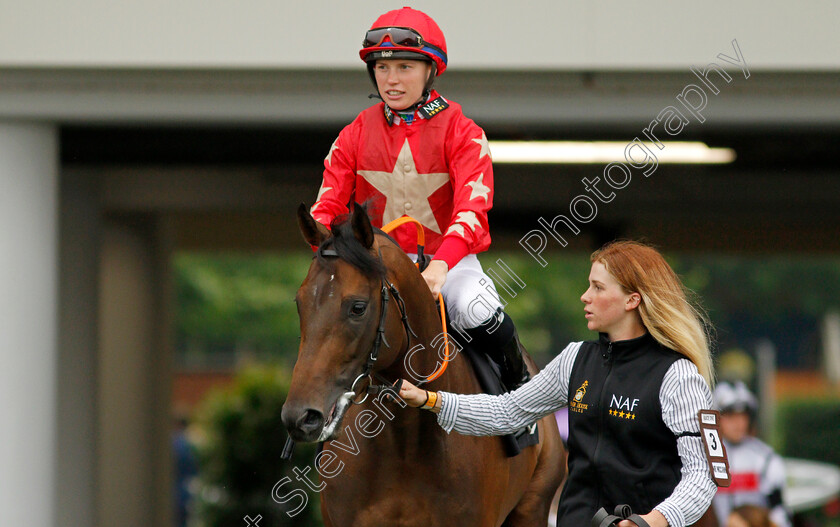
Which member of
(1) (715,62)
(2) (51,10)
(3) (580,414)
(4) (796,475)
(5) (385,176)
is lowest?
(4) (796,475)

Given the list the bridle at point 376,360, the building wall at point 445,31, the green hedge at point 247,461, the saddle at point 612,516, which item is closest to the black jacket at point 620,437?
the saddle at point 612,516

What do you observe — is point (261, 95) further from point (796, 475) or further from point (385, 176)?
point (796, 475)

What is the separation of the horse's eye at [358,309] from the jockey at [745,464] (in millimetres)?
5025

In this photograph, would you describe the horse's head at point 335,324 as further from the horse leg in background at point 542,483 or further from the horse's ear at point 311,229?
the horse leg in background at point 542,483

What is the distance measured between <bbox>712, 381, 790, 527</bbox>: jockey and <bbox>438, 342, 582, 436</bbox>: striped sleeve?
4447 millimetres

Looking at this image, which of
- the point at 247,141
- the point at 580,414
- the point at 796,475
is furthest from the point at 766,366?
the point at 580,414

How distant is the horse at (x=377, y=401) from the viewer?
283 centimetres

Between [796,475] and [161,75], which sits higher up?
[161,75]

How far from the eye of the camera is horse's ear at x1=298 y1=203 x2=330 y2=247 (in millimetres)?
3037

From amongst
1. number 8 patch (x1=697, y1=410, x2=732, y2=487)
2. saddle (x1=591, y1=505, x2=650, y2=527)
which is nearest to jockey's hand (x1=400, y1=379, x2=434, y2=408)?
saddle (x1=591, y1=505, x2=650, y2=527)

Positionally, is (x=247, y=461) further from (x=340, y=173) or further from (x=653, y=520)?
(x=653, y=520)

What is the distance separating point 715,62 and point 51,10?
367 centimetres

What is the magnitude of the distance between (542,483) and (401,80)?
71.9 inches

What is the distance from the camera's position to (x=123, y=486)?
10.2 metres
